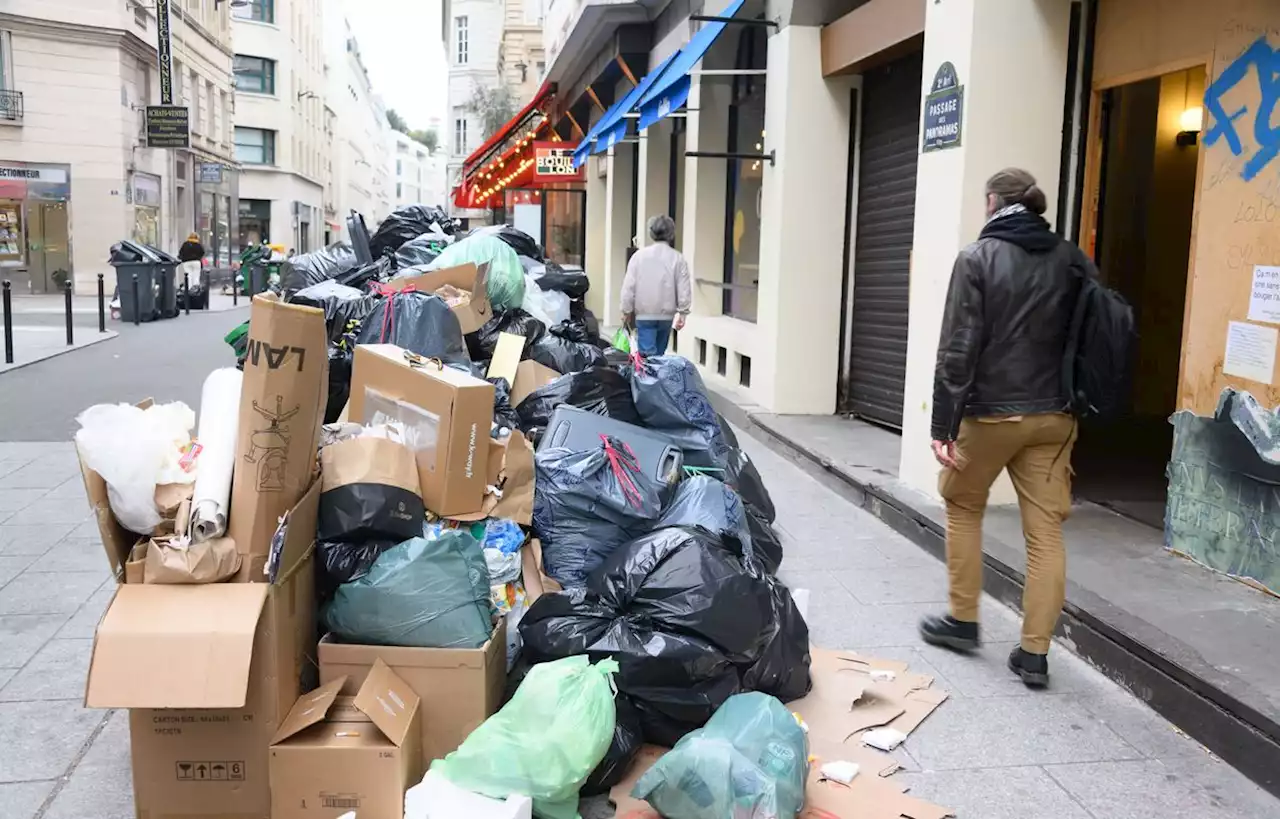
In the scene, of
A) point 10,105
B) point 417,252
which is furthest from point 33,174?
point 417,252

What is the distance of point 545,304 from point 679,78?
311cm

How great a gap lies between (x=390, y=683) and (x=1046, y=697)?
7.76 ft

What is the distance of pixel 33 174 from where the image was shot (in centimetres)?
2655

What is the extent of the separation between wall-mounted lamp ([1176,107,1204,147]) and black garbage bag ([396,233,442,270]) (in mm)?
5753

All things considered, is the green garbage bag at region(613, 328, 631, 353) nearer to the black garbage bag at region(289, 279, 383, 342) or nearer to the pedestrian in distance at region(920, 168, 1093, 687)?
the black garbage bag at region(289, 279, 383, 342)

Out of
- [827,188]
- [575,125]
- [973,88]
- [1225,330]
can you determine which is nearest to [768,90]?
[827,188]

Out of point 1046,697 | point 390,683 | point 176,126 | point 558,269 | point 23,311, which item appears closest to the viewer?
point 390,683

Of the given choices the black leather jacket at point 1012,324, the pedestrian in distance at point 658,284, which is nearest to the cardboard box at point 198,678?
the black leather jacket at point 1012,324

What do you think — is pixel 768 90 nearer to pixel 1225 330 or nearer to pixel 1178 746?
pixel 1225 330

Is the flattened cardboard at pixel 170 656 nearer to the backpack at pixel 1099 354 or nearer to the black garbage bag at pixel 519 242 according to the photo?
the backpack at pixel 1099 354

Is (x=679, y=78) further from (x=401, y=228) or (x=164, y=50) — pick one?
(x=164, y=50)

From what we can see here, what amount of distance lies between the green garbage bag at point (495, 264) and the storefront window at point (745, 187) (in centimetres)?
412

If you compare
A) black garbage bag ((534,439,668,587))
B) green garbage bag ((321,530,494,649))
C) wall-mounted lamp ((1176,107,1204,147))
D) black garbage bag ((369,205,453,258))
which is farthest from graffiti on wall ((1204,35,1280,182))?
black garbage bag ((369,205,453,258))

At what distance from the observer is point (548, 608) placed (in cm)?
349
